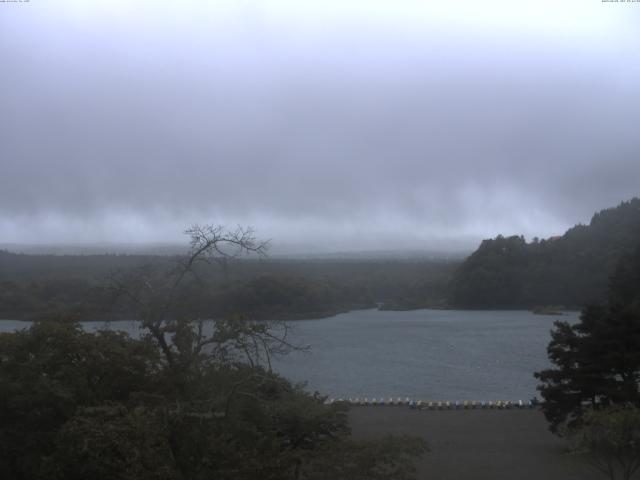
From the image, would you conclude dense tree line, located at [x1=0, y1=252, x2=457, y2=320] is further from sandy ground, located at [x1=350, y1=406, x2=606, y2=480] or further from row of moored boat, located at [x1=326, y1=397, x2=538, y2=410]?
sandy ground, located at [x1=350, y1=406, x2=606, y2=480]

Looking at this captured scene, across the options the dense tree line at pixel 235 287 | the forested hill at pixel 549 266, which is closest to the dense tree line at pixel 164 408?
the dense tree line at pixel 235 287

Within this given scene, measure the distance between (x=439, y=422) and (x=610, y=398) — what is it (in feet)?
19.9

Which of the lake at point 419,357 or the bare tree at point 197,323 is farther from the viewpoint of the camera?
the lake at point 419,357

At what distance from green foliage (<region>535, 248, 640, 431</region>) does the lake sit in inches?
256

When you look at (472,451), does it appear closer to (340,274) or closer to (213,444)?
(213,444)

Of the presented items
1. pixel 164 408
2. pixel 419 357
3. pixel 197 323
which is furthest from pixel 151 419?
pixel 419 357

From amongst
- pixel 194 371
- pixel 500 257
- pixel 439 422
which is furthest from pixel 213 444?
pixel 500 257

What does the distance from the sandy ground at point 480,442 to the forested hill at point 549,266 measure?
2565 centimetres

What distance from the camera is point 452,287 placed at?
57.0 metres

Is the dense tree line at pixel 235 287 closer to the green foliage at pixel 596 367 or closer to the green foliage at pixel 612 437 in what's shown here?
the green foliage at pixel 612 437

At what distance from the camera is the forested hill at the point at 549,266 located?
47.1 m

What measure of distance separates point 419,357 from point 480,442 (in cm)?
1369

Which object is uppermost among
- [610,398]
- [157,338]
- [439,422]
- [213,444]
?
[157,338]

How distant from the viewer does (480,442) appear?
61.2 feet
